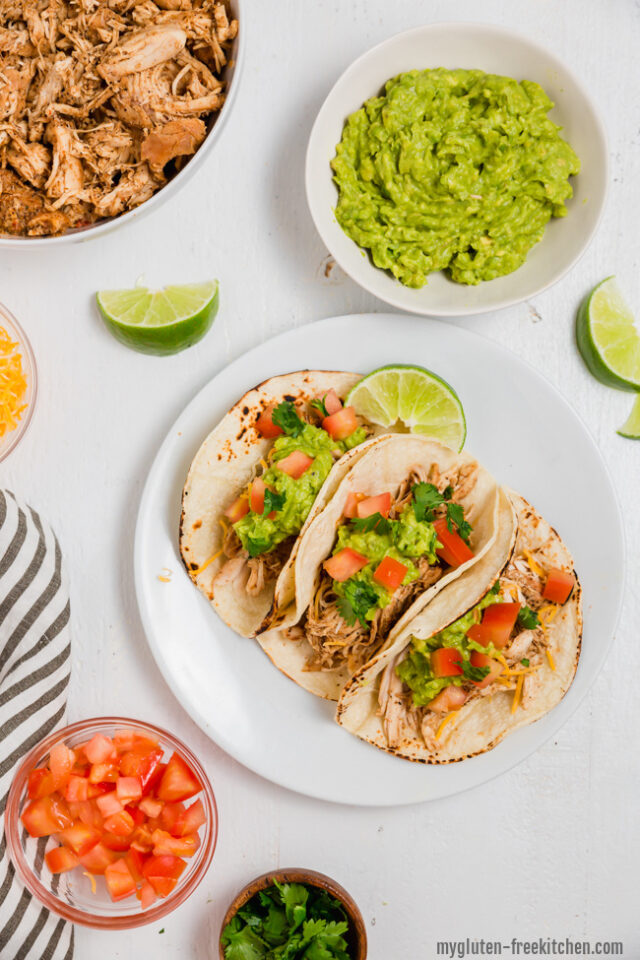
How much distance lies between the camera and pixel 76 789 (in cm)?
282

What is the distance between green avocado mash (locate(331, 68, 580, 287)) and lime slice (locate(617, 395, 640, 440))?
2.52ft

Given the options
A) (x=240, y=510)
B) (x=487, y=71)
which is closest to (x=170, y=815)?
(x=240, y=510)

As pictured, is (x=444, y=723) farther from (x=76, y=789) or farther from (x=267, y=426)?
(x=76, y=789)

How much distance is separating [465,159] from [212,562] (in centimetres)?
158

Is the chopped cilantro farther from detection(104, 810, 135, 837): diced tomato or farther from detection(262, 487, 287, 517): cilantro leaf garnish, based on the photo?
detection(262, 487, 287, 517): cilantro leaf garnish

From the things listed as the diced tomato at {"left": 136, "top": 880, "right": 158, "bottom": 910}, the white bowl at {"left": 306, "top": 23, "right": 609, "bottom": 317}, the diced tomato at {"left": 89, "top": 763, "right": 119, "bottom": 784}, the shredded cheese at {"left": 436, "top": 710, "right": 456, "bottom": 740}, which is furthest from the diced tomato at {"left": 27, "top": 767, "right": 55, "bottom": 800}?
the white bowl at {"left": 306, "top": 23, "right": 609, "bottom": 317}

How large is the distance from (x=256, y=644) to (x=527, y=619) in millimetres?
956

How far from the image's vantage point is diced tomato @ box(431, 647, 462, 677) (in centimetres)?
263

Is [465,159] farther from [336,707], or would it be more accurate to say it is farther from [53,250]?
[336,707]

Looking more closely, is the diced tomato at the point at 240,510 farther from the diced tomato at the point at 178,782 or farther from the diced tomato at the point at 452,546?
the diced tomato at the point at 178,782

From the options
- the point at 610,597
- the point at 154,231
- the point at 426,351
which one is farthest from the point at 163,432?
the point at 610,597

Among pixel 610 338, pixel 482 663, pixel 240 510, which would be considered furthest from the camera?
pixel 610 338

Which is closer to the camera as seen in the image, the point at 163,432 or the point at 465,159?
the point at 465,159

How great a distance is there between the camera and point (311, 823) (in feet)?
9.86
